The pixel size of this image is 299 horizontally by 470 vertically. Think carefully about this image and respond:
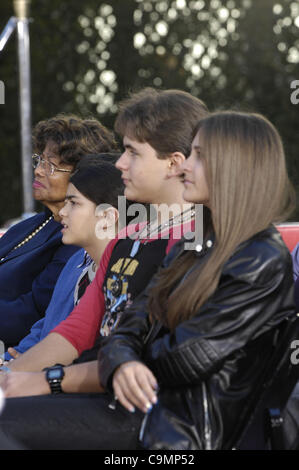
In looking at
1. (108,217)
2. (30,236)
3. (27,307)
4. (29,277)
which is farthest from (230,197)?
(30,236)

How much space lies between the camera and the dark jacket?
3.82 metres

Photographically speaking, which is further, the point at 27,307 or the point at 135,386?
the point at 27,307

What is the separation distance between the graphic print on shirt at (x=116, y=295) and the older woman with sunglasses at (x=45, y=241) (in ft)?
3.72

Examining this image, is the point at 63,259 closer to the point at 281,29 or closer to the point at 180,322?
the point at 180,322

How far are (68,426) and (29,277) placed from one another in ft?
5.96

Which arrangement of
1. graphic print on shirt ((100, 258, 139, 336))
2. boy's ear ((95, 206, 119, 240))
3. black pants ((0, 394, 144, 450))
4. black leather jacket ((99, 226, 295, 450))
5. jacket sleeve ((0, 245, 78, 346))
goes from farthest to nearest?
jacket sleeve ((0, 245, 78, 346))
boy's ear ((95, 206, 119, 240))
graphic print on shirt ((100, 258, 139, 336))
black pants ((0, 394, 144, 450))
black leather jacket ((99, 226, 295, 450))

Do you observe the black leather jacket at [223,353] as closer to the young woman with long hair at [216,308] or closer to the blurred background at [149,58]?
the young woman with long hair at [216,308]

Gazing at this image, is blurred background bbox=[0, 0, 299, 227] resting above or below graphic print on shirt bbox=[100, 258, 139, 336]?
above

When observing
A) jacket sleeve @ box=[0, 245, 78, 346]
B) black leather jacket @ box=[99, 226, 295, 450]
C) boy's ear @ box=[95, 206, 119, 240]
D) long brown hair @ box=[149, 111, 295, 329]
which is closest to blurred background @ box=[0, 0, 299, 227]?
jacket sleeve @ box=[0, 245, 78, 346]

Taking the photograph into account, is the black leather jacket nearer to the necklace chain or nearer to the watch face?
the watch face

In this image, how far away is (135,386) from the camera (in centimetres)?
216

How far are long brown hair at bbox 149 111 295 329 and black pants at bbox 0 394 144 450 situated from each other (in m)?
0.32

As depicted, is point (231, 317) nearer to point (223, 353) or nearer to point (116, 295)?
point (223, 353)
